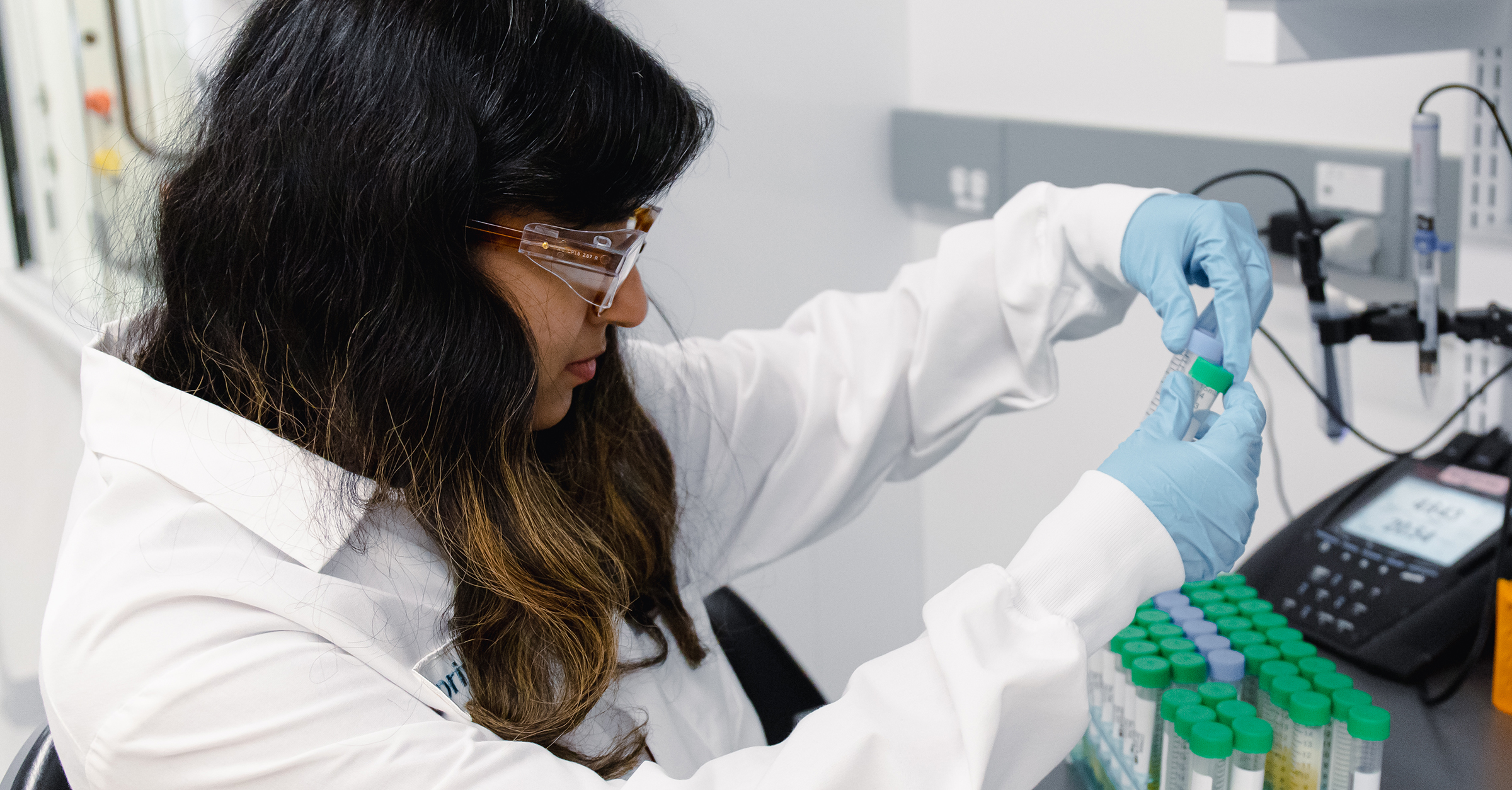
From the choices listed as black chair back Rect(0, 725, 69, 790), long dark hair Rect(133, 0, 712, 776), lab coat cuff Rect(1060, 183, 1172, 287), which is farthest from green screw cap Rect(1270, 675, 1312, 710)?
black chair back Rect(0, 725, 69, 790)

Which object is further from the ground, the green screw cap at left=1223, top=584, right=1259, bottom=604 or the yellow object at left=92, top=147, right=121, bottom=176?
the yellow object at left=92, top=147, right=121, bottom=176

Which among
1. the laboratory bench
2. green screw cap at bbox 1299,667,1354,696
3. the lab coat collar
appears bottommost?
the laboratory bench

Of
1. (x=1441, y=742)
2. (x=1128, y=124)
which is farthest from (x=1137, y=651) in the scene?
(x=1128, y=124)

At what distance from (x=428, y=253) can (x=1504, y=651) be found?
92 cm

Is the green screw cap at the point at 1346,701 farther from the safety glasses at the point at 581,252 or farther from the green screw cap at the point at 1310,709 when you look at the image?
the safety glasses at the point at 581,252

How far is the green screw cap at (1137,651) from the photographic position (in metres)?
0.93

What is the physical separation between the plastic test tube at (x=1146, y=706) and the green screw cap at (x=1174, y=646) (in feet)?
0.05

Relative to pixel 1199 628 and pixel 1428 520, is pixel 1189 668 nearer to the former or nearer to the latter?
pixel 1199 628

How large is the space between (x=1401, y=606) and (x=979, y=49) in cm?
137

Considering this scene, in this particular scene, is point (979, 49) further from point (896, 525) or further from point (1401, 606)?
point (1401, 606)

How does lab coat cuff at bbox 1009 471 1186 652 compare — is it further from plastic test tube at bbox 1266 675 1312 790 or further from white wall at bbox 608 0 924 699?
white wall at bbox 608 0 924 699

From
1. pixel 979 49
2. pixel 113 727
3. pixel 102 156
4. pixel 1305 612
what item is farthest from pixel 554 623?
pixel 102 156

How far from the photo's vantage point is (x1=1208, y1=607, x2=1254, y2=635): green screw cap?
969mm

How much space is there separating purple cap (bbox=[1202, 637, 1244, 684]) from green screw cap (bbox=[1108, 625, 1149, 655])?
6 cm
